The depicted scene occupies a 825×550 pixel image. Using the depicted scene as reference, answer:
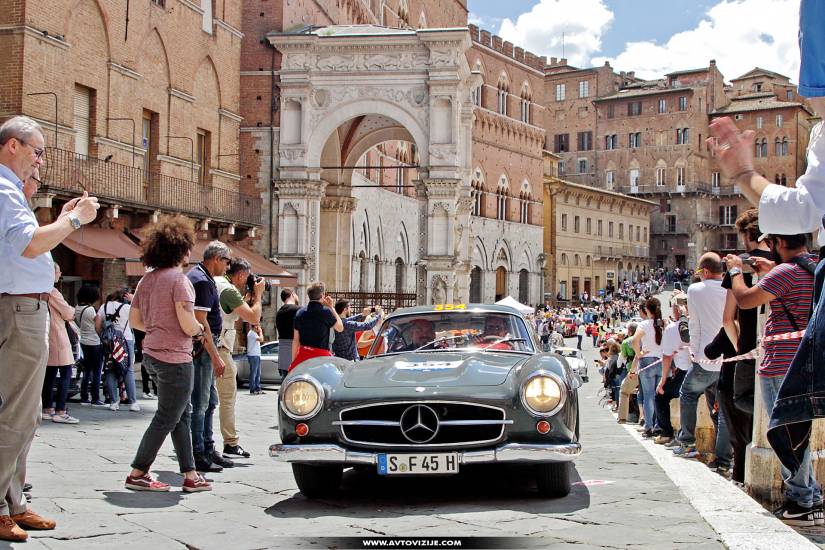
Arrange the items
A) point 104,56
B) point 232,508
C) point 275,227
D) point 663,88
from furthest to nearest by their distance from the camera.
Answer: point 663,88, point 275,227, point 104,56, point 232,508

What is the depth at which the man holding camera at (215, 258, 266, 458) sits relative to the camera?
25.6 feet

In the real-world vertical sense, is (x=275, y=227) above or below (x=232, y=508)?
above

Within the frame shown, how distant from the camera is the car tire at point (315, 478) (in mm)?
6172

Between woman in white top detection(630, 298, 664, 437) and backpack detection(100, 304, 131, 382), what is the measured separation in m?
6.51

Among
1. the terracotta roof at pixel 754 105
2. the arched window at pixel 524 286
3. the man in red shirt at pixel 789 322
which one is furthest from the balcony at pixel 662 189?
the man in red shirt at pixel 789 322

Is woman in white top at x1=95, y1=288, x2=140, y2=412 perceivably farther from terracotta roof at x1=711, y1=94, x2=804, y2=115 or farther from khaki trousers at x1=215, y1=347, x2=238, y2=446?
terracotta roof at x1=711, y1=94, x2=804, y2=115

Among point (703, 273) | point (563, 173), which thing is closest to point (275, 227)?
point (703, 273)

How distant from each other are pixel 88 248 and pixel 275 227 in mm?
10324

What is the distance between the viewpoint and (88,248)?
1855 centimetres

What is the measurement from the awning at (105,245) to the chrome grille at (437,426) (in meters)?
13.4

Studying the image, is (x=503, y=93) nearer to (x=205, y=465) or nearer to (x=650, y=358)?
(x=650, y=358)

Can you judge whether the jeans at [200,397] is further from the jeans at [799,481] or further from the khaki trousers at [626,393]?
the khaki trousers at [626,393]

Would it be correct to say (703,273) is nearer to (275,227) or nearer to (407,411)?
(407,411)

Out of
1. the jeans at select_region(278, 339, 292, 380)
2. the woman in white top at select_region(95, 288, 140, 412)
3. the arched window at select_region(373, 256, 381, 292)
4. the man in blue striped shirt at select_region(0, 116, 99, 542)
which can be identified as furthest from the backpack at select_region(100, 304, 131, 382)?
the arched window at select_region(373, 256, 381, 292)
